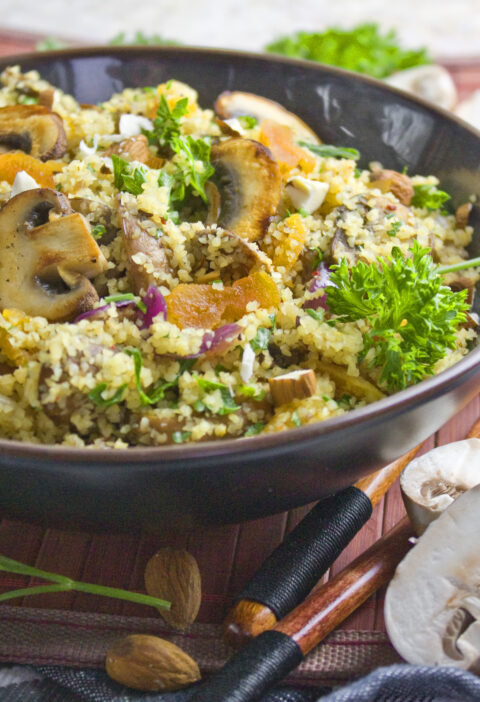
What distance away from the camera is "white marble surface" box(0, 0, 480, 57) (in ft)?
19.8

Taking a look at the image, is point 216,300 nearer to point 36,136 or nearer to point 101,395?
point 101,395

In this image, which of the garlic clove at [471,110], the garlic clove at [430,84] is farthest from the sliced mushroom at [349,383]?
the garlic clove at [430,84]

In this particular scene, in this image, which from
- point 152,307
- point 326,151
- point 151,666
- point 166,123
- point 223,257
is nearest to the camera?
point 151,666

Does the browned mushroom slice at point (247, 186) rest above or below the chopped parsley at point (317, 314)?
above

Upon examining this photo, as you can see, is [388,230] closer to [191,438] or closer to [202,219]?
[202,219]

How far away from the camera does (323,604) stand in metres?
1.88

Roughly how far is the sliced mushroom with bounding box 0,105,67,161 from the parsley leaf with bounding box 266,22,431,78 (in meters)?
1.88

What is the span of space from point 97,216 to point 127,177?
5.5 inches

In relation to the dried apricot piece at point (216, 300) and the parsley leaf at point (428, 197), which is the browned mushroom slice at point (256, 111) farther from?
the dried apricot piece at point (216, 300)

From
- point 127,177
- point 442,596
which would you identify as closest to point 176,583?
point 442,596

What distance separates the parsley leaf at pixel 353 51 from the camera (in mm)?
4004

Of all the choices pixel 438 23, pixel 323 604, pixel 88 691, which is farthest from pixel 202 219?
pixel 438 23

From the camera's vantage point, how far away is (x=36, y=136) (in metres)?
2.47

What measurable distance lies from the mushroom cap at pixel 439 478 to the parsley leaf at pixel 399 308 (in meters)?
0.27
